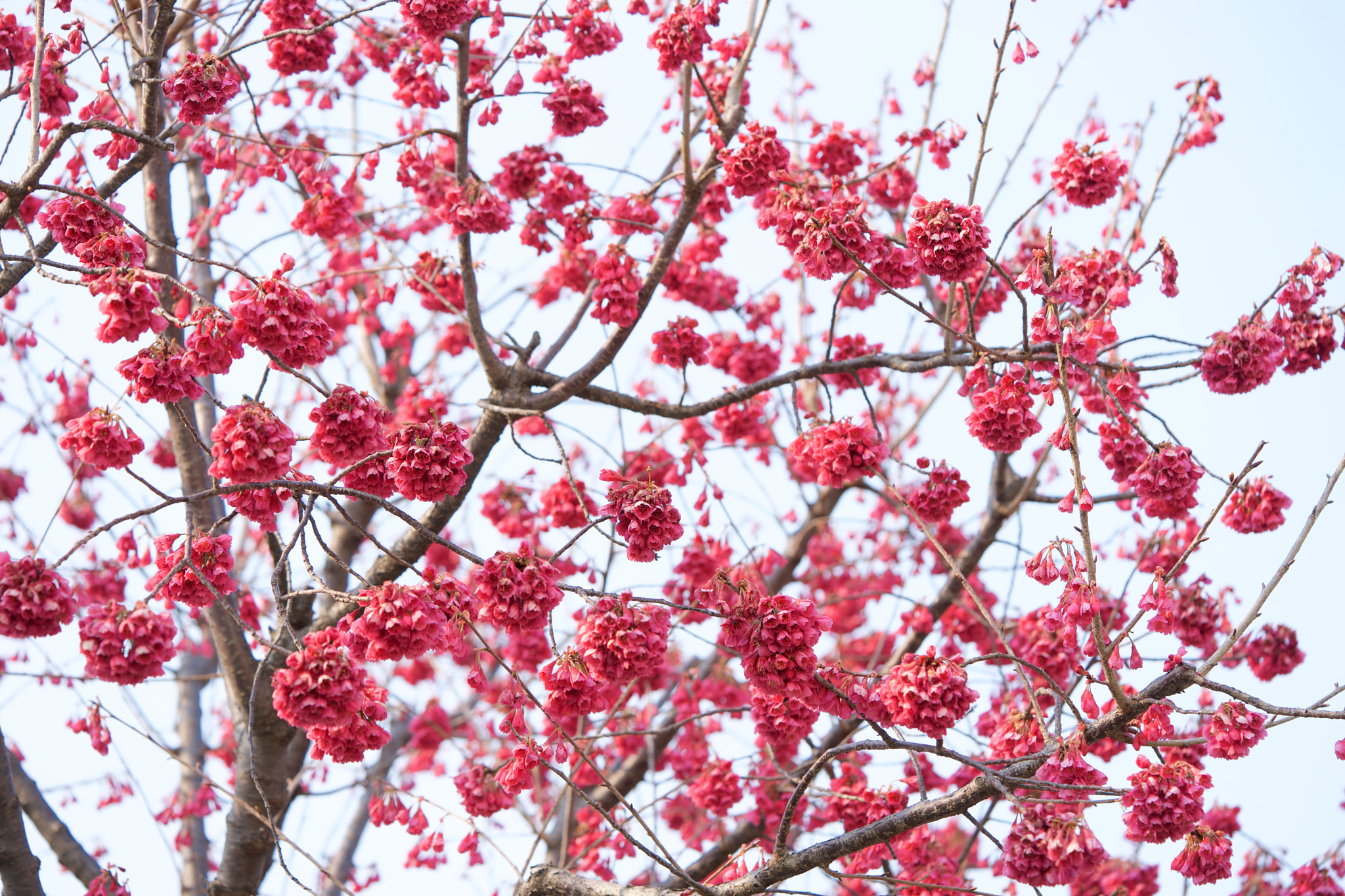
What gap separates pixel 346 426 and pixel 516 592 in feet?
2.26

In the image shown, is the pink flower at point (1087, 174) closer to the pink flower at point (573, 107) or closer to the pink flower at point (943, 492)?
the pink flower at point (943, 492)

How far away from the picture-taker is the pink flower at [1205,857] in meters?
2.91

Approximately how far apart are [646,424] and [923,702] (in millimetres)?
3672

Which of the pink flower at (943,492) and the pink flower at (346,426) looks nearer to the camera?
the pink flower at (346,426)

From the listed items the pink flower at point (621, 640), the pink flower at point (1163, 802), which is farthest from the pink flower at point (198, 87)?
the pink flower at point (1163, 802)

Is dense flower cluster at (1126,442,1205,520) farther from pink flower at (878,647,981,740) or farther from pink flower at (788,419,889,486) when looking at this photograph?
pink flower at (878,647,981,740)

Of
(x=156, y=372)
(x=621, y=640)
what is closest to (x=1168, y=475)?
(x=621, y=640)

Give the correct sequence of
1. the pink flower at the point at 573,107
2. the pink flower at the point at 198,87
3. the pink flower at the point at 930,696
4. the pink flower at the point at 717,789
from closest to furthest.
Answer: the pink flower at the point at 930,696 → the pink flower at the point at 198,87 → the pink flower at the point at 573,107 → the pink flower at the point at 717,789

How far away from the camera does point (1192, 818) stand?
2818 mm

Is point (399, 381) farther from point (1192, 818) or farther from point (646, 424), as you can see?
point (1192, 818)

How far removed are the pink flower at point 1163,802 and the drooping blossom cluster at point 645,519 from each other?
4.89ft

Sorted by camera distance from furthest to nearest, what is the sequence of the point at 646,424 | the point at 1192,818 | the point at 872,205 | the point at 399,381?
the point at 399,381, the point at 646,424, the point at 872,205, the point at 1192,818

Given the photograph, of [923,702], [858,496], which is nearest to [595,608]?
[923,702]

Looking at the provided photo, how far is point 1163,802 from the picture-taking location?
2.83 metres
